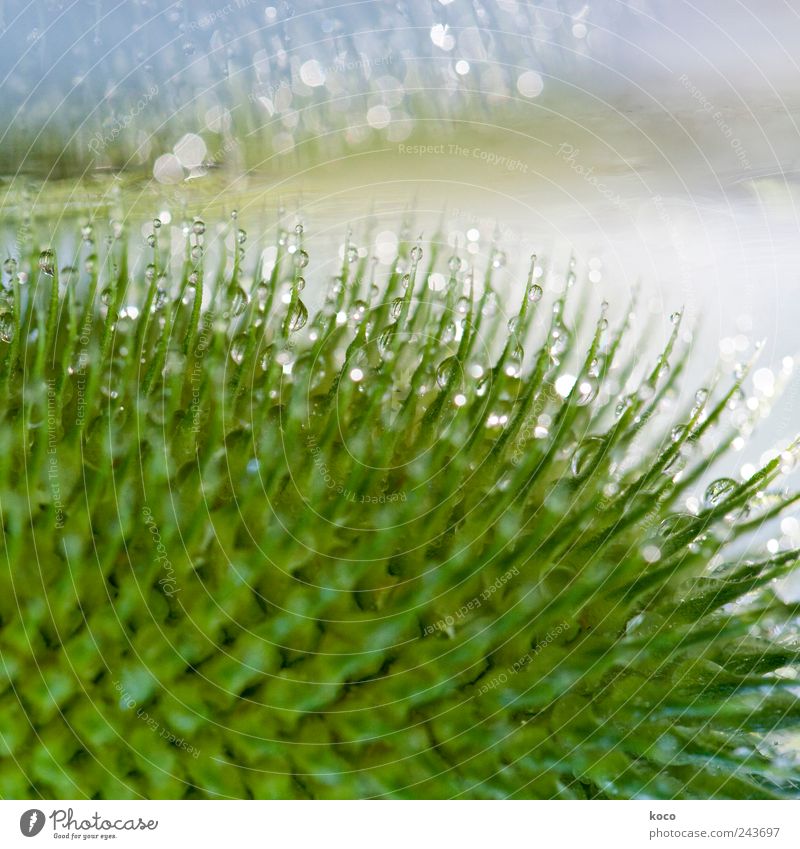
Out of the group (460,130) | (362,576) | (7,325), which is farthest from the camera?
(460,130)

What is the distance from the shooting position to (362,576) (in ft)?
2.94

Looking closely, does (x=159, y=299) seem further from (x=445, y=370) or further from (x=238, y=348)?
(x=445, y=370)

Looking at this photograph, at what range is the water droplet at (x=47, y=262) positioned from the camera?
3.48 ft

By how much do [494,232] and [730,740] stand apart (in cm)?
72

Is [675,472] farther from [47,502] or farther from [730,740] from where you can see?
[47,502]

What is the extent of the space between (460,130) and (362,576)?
80 cm

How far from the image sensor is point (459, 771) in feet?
3.06

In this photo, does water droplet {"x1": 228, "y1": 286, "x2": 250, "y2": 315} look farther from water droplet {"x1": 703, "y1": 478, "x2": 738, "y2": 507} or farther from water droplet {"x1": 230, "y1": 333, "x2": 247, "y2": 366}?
water droplet {"x1": 703, "y1": 478, "x2": 738, "y2": 507}

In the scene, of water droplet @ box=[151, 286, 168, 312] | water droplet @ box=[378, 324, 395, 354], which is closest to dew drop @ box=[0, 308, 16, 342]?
water droplet @ box=[151, 286, 168, 312]

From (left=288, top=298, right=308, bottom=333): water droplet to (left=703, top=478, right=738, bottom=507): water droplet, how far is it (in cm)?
50

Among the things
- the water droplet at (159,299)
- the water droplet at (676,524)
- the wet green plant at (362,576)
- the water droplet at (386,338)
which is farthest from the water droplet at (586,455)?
the water droplet at (159,299)

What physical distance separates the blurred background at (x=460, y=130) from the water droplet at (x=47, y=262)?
13 centimetres
